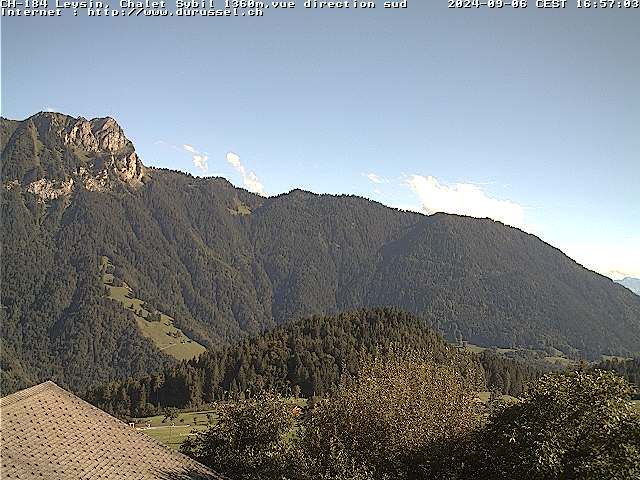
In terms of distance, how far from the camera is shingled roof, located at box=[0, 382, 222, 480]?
16.5 m

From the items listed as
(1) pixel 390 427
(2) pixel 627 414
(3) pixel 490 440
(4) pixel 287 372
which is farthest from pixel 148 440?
(4) pixel 287 372

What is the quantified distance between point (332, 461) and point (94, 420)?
952cm

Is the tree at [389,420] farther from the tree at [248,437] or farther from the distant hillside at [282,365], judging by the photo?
the distant hillside at [282,365]

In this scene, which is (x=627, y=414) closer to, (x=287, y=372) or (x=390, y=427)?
(x=390, y=427)

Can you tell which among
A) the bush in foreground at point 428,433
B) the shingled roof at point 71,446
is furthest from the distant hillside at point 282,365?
the shingled roof at point 71,446

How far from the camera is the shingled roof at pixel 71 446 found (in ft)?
54.3

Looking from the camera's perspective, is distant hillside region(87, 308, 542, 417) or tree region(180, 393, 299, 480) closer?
tree region(180, 393, 299, 480)

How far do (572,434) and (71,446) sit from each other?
17.2 metres

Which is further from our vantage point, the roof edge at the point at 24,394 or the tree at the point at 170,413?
the tree at the point at 170,413

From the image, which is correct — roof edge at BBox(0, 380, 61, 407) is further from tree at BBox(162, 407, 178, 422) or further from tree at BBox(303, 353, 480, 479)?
tree at BBox(162, 407, 178, 422)

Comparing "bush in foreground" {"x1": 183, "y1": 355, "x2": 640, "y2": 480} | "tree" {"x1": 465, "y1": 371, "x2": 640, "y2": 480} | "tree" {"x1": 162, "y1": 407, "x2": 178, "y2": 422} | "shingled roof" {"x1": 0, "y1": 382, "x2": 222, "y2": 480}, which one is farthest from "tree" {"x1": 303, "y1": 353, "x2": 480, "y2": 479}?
"tree" {"x1": 162, "y1": 407, "x2": 178, "y2": 422}

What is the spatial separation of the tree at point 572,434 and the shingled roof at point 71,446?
39.8 ft

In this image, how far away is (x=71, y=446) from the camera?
1831 cm

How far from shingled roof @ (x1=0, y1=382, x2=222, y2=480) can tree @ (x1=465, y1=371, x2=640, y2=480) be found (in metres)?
12.1
